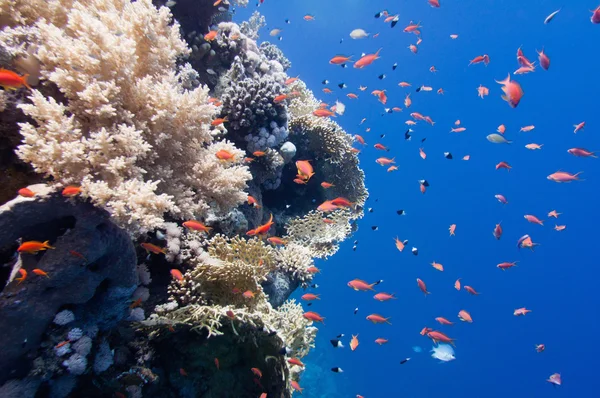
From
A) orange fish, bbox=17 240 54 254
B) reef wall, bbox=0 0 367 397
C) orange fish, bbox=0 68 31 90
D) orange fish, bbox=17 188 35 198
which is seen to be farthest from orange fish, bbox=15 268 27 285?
orange fish, bbox=0 68 31 90

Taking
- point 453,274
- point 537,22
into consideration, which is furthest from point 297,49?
point 453,274

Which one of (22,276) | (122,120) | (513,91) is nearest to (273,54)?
(513,91)

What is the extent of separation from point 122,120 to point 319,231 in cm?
556

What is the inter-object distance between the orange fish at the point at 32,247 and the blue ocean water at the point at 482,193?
53.4 meters

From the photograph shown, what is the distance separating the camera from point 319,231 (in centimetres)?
796

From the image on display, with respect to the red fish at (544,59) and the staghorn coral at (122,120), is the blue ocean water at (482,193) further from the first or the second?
the staghorn coral at (122,120)

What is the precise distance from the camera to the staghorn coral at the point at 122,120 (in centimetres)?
265

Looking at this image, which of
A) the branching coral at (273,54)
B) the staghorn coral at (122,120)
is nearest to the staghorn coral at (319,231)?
the staghorn coral at (122,120)

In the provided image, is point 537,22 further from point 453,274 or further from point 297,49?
point 453,274

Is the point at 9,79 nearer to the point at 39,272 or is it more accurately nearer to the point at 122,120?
the point at 122,120

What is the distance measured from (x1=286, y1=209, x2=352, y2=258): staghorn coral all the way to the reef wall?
2.18 m

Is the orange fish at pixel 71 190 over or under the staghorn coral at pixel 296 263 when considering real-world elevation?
under

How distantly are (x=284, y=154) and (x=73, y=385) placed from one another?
5566 mm

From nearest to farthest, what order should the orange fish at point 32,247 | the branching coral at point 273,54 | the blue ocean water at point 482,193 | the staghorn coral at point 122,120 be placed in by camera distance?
the orange fish at point 32,247
the staghorn coral at point 122,120
the branching coral at point 273,54
the blue ocean water at point 482,193
